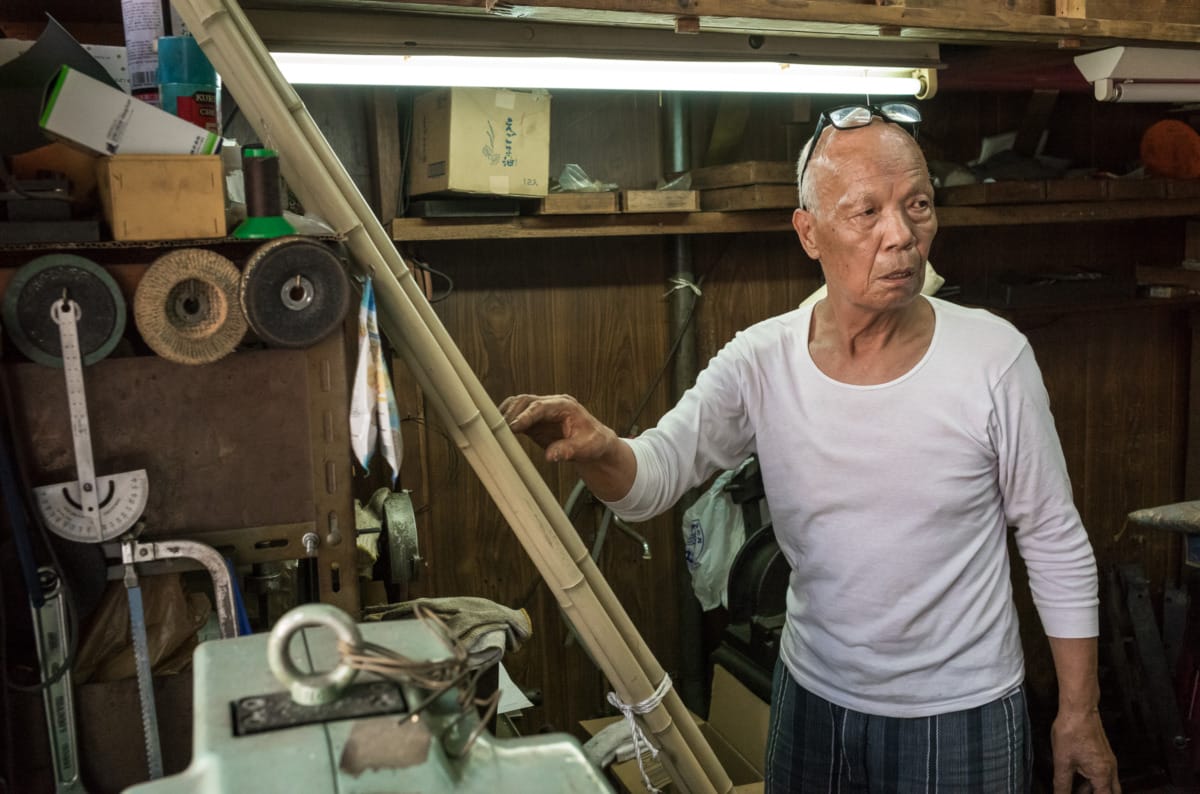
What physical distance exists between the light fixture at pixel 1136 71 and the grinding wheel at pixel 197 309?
252 cm

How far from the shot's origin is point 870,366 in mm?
1787

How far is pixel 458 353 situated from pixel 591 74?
1038 mm

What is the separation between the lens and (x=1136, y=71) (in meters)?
2.85

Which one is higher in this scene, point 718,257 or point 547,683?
point 718,257

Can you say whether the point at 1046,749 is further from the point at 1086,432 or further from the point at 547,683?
the point at 547,683

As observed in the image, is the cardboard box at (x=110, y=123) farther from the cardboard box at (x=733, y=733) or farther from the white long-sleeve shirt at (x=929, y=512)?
the cardboard box at (x=733, y=733)

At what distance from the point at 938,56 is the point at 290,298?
194 centimetres

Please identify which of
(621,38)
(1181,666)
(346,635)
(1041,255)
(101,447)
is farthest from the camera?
(1041,255)

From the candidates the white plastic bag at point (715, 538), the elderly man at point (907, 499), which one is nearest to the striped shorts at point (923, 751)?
the elderly man at point (907, 499)

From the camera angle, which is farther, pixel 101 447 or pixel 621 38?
pixel 621 38

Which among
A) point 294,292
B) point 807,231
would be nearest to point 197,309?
point 294,292

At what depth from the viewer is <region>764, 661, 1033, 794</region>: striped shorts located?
172 centimetres

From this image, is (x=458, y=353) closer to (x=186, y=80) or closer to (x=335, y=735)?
(x=186, y=80)

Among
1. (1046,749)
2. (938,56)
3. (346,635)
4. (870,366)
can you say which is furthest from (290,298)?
(1046,749)
